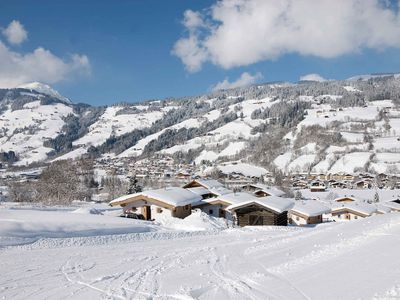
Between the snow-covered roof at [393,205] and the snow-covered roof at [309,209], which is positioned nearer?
the snow-covered roof at [309,209]

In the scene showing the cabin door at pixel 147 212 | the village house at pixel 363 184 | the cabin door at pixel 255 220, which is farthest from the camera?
the village house at pixel 363 184

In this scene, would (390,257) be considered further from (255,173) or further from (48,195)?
(255,173)

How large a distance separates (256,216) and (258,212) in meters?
0.47

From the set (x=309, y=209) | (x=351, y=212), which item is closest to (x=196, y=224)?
(x=309, y=209)

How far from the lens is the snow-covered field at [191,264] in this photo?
12.9 m

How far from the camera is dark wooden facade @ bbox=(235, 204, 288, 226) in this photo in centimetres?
4141

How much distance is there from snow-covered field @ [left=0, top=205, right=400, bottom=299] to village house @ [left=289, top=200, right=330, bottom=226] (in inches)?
991

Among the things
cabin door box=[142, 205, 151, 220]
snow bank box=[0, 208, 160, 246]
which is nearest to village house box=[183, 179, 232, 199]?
cabin door box=[142, 205, 151, 220]

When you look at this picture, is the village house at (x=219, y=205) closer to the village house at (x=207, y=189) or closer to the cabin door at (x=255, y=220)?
the village house at (x=207, y=189)

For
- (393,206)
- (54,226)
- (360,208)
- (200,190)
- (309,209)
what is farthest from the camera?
(393,206)

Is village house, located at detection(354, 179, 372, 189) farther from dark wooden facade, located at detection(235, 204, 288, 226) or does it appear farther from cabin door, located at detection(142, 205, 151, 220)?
cabin door, located at detection(142, 205, 151, 220)

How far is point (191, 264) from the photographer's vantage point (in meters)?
17.6

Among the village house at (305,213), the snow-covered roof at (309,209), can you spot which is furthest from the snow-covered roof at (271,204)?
the village house at (305,213)

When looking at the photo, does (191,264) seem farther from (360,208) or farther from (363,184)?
(363,184)
